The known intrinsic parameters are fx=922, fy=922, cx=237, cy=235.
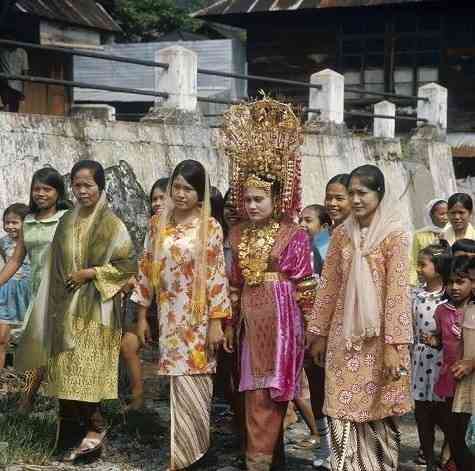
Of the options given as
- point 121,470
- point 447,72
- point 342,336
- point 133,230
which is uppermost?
point 447,72

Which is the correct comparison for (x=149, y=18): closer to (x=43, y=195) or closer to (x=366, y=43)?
(x=366, y=43)

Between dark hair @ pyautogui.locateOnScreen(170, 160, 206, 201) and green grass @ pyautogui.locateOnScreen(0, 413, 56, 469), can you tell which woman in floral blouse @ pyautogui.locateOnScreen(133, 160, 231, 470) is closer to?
dark hair @ pyautogui.locateOnScreen(170, 160, 206, 201)

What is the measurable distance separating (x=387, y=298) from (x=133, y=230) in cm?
371

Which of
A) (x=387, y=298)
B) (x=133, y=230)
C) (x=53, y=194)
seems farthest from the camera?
(x=133, y=230)

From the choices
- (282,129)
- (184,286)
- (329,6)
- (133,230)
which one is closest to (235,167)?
(282,129)

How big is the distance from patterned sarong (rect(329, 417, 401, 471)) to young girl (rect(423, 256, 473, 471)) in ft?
1.27

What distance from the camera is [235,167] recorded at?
17.6 feet

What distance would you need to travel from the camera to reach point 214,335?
16.8ft

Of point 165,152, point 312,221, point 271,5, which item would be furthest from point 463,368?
point 271,5

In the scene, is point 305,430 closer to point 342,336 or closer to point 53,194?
point 342,336

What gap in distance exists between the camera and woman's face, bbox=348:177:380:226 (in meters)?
4.75

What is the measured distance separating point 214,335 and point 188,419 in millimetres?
484

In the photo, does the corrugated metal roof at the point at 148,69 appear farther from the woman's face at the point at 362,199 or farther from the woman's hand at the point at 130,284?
the woman's face at the point at 362,199

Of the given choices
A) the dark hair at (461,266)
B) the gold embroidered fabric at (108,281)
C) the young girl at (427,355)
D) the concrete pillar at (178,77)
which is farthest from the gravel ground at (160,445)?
the concrete pillar at (178,77)
